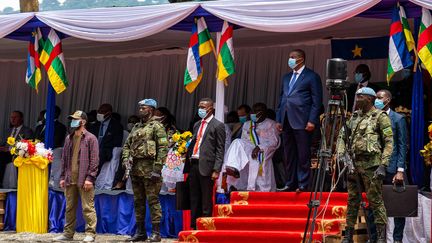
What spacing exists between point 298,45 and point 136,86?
368cm

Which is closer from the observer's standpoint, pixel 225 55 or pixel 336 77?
pixel 336 77

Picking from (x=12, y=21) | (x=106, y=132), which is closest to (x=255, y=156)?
(x=106, y=132)

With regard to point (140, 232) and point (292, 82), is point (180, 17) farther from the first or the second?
point (140, 232)

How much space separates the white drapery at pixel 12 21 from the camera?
15.1m

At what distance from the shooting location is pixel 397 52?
496 inches

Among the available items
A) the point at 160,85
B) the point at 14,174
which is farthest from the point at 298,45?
the point at 14,174

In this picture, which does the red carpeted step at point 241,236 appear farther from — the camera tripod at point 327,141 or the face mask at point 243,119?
the face mask at point 243,119

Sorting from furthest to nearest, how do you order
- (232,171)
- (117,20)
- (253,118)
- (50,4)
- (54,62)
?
(50,4), (54,62), (117,20), (253,118), (232,171)

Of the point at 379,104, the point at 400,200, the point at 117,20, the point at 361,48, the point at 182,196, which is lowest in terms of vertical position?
the point at 182,196

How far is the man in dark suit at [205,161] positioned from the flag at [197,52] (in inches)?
28.9

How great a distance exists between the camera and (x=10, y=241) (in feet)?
45.0

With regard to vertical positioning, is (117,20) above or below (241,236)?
above

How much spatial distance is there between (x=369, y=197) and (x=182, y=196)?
3.32m

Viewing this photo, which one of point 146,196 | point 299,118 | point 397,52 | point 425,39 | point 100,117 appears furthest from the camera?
point 100,117
